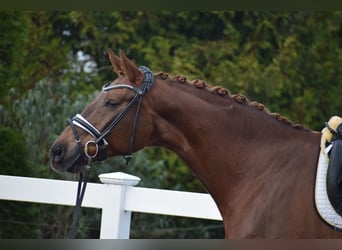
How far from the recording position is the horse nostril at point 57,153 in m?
3.36

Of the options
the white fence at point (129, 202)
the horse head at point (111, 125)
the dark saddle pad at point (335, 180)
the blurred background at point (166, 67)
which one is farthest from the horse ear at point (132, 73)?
the blurred background at point (166, 67)

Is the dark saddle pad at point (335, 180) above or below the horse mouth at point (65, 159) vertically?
below

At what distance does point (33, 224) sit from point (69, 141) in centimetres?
323

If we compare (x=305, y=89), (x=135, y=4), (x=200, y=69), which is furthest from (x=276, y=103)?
→ (x=135, y=4)

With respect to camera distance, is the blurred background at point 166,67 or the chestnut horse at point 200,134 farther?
the blurred background at point 166,67

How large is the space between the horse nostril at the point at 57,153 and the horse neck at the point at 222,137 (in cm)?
46

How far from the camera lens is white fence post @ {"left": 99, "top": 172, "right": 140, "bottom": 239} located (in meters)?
4.32

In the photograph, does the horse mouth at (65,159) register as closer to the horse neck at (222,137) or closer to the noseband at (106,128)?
the noseband at (106,128)

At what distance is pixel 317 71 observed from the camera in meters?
8.30

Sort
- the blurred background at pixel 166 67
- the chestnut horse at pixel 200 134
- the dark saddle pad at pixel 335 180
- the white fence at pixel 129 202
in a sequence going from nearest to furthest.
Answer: the dark saddle pad at pixel 335 180, the chestnut horse at pixel 200 134, the white fence at pixel 129 202, the blurred background at pixel 166 67

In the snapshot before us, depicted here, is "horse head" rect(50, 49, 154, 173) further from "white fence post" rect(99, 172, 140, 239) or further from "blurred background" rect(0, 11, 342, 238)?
"blurred background" rect(0, 11, 342, 238)

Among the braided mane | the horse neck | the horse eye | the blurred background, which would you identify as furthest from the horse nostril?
the blurred background

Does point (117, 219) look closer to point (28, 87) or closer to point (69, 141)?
point (69, 141)

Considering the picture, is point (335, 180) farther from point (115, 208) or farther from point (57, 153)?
point (115, 208)
